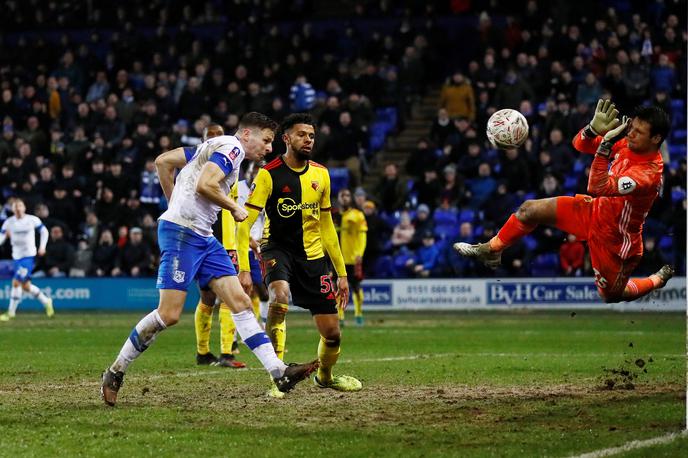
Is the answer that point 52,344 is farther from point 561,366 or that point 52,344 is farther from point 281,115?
point 281,115

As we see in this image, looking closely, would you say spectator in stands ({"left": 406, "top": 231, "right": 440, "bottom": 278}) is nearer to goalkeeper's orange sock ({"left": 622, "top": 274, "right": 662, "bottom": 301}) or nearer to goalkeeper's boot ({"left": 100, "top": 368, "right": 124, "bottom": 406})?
goalkeeper's orange sock ({"left": 622, "top": 274, "right": 662, "bottom": 301})

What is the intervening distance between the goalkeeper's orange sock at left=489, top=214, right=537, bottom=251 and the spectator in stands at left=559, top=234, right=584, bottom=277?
15.1 metres

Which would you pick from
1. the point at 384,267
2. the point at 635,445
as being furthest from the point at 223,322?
the point at 384,267

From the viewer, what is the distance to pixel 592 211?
1200cm

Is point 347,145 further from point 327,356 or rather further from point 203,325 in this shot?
point 327,356

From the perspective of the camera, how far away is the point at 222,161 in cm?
1048

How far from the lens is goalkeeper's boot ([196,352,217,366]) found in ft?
50.0

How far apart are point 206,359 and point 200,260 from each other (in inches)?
188

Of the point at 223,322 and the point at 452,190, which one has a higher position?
the point at 452,190

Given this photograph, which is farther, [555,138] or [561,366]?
[555,138]

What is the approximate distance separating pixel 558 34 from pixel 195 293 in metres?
11.6

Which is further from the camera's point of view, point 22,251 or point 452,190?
point 452,190

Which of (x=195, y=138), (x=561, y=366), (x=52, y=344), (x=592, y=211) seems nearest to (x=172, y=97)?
(x=195, y=138)

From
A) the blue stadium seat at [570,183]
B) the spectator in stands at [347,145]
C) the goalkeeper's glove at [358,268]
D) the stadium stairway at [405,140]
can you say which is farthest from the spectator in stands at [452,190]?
the goalkeeper's glove at [358,268]
